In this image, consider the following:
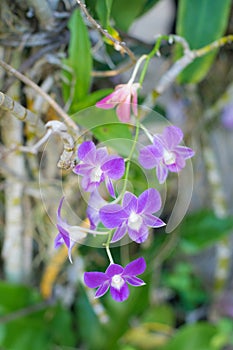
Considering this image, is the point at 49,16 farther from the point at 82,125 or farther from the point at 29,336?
the point at 29,336

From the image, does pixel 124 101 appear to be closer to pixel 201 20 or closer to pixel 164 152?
pixel 164 152

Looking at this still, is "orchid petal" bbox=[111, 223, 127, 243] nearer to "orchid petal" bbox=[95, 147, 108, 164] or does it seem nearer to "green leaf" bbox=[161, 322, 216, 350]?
"orchid petal" bbox=[95, 147, 108, 164]

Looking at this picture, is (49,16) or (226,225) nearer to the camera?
(49,16)

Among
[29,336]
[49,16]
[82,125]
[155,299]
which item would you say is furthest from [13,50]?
[155,299]

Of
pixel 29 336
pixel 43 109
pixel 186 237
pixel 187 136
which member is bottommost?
pixel 29 336

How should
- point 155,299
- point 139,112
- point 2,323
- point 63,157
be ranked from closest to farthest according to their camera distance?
point 63,157, point 139,112, point 2,323, point 155,299

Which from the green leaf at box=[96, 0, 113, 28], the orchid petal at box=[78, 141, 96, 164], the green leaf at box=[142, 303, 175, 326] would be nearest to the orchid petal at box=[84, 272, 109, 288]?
the orchid petal at box=[78, 141, 96, 164]
